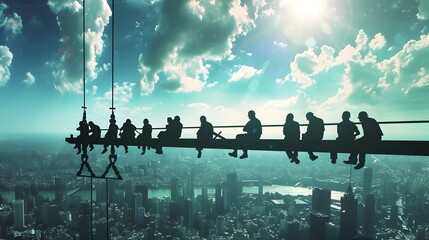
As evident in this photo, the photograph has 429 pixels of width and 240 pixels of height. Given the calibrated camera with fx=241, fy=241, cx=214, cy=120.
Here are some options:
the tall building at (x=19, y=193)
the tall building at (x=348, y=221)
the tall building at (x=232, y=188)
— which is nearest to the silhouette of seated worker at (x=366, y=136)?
the tall building at (x=348, y=221)

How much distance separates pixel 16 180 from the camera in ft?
202

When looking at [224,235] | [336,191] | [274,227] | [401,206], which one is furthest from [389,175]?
[224,235]

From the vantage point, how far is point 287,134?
519cm

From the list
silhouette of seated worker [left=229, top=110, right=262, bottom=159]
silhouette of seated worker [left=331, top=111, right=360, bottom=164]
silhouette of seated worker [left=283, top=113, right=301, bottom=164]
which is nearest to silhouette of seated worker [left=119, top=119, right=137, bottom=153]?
silhouette of seated worker [left=229, top=110, right=262, bottom=159]

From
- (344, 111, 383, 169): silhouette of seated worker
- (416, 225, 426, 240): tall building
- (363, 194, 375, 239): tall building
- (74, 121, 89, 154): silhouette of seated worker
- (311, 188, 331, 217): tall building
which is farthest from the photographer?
(311, 188, 331, 217): tall building

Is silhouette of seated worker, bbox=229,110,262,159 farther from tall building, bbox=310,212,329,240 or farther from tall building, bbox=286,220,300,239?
tall building, bbox=286,220,300,239

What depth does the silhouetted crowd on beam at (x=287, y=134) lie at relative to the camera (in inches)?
169

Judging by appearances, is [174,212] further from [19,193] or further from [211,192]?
[19,193]

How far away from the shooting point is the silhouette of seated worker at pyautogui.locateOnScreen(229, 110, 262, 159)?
508 centimetres

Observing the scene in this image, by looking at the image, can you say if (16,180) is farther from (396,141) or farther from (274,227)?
(396,141)

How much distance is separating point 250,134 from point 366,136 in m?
2.17

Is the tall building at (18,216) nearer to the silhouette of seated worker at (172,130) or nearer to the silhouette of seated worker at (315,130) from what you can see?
the silhouette of seated worker at (172,130)

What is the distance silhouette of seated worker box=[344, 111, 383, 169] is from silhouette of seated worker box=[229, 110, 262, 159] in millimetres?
1851

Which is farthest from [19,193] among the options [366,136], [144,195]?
[366,136]
